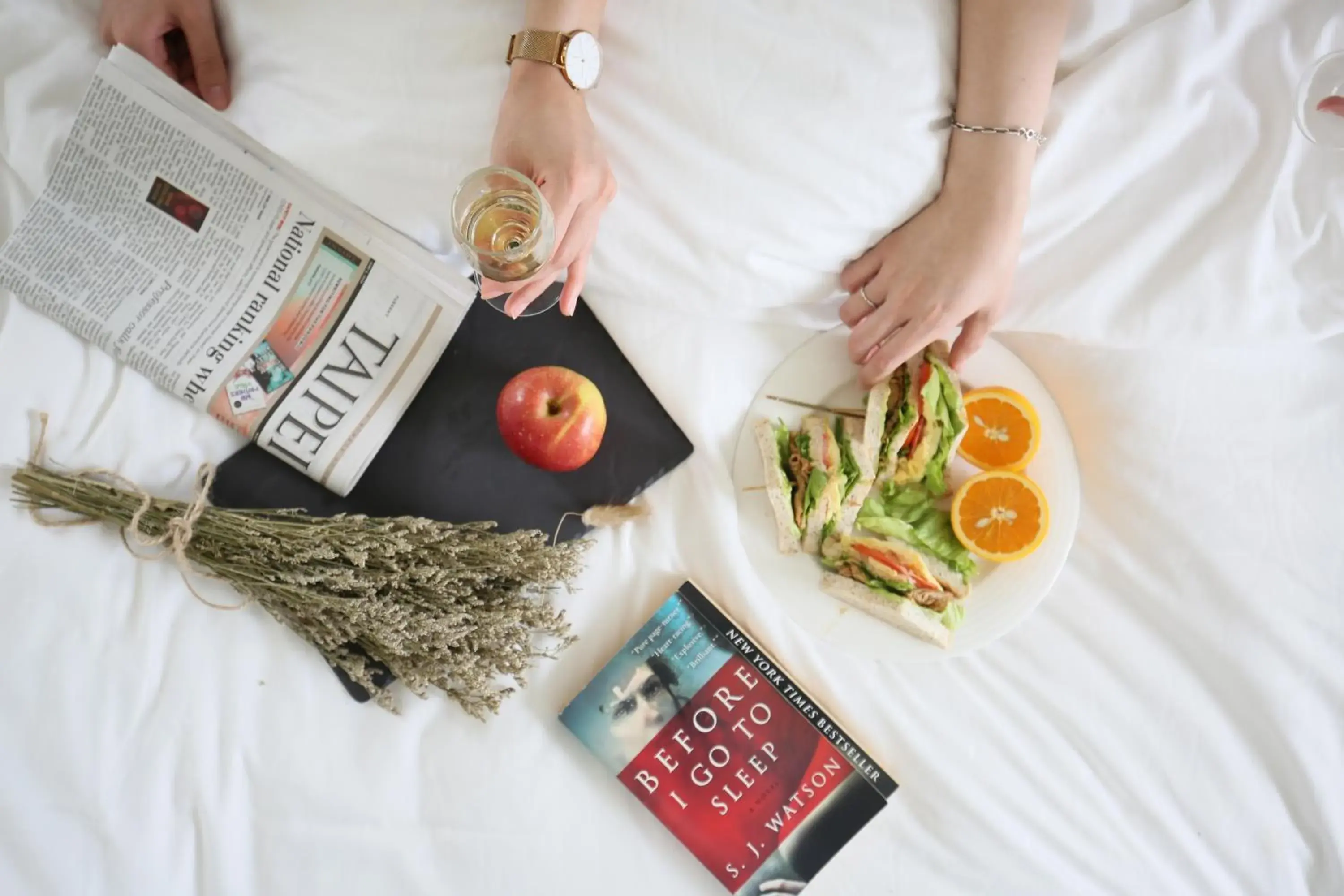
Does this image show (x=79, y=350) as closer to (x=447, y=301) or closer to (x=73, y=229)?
(x=73, y=229)

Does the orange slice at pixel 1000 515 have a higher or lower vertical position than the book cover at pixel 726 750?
higher

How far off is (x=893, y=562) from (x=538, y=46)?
635 mm

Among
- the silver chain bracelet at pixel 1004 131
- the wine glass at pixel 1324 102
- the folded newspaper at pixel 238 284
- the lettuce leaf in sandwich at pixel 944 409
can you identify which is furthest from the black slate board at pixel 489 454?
the wine glass at pixel 1324 102

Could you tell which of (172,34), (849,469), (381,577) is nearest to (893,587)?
(849,469)

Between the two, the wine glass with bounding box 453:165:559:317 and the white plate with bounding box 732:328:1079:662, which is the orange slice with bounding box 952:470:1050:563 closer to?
the white plate with bounding box 732:328:1079:662

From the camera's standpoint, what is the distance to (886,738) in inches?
38.8

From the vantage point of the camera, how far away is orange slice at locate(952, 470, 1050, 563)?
0.98 metres

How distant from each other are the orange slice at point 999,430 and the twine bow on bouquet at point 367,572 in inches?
18.7

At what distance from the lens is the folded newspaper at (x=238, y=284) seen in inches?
37.9

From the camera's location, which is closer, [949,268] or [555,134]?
[555,134]

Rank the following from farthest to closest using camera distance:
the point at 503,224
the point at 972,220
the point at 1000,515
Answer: the point at 1000,515, the point at 972,220, the point at 503,224

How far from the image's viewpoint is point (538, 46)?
2.63 feet

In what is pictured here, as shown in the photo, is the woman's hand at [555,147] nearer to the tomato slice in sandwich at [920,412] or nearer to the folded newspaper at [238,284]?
the folded newspaper at [238,284]

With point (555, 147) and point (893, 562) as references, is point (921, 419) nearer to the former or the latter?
point (893, 562)
